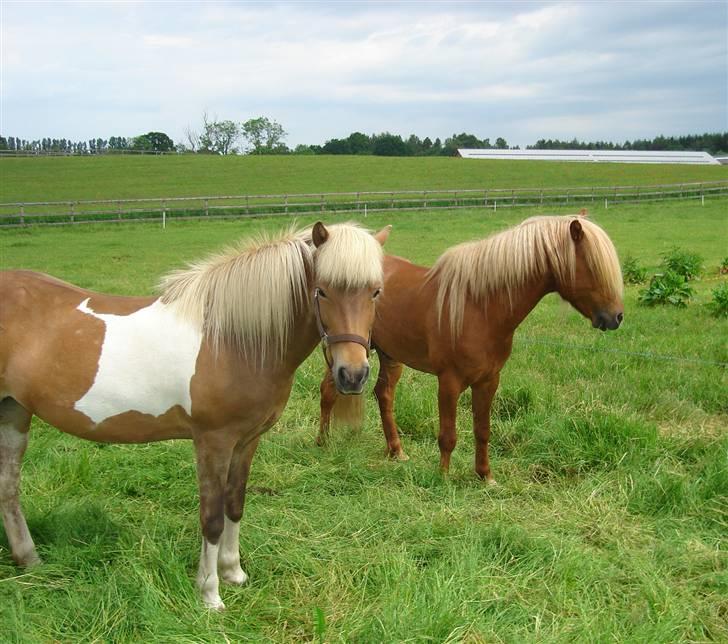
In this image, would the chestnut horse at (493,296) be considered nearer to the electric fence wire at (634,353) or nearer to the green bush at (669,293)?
the electric fence wire at (634,353)

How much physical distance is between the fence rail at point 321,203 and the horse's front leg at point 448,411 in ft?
81.8

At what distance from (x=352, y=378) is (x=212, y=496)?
0.99 m

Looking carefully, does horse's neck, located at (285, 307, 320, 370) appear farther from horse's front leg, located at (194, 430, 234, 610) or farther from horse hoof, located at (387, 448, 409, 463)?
horse hoof, located at (387, 448, 409, 463)

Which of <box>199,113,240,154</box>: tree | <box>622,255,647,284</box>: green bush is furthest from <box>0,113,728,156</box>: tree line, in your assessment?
<box>622,255,647,284</box>: green bush

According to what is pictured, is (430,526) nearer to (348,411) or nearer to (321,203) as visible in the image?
(348,411)

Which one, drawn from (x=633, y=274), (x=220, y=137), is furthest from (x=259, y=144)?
(x=633, y=274)

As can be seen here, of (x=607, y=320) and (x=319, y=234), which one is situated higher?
(x=319, y=234)

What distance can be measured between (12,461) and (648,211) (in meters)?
32.9

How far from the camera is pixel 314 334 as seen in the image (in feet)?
10.3

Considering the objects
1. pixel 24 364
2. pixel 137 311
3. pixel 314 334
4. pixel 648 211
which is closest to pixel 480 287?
pixel 314 334

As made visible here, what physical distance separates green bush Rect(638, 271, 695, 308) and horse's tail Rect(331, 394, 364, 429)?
6413mm

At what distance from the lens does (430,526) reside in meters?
3.71

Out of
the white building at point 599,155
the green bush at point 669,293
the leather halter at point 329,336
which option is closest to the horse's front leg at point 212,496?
the leather halter at point 329,336

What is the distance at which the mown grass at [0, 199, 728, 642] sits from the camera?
113 inches
